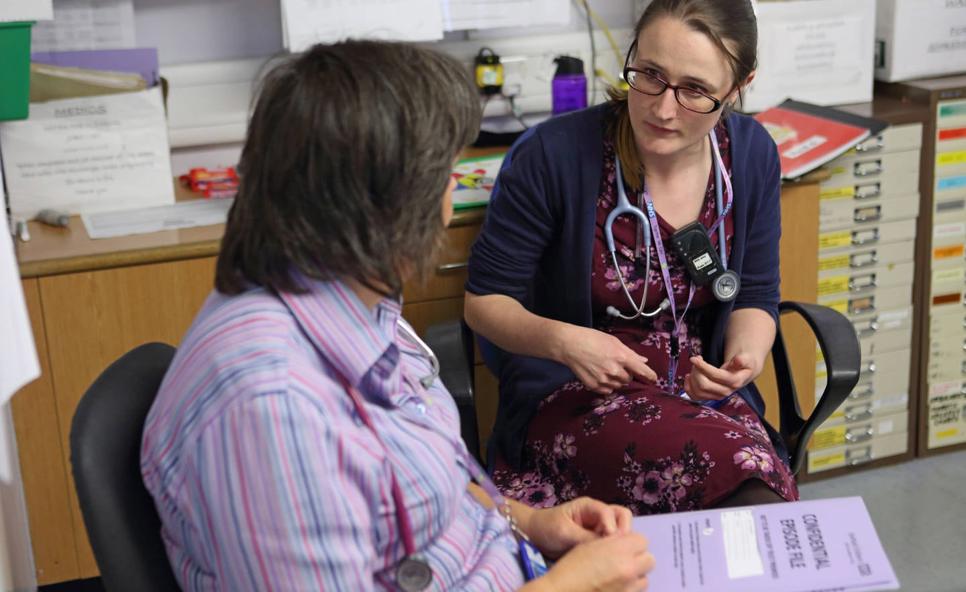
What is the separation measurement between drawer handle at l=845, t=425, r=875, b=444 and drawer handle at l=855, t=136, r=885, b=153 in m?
0.70

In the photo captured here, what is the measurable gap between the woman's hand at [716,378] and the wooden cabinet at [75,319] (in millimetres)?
505

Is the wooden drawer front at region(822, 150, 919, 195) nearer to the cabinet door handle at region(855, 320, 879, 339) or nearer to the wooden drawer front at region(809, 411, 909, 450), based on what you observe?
the cabinet door handle at region(855, 320, 879, 339)

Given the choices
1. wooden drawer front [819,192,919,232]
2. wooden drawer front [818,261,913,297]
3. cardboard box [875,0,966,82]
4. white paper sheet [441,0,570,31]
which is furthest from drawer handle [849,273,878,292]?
white paper sheet [441,0,570,31]

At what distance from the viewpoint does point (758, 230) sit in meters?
1.82

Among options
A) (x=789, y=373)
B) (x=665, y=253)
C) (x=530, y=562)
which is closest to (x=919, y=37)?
(x=789, y=373)

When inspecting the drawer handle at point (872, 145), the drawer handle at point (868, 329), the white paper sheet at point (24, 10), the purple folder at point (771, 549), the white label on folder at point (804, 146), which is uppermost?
the white paper sheet at point (24, 10)

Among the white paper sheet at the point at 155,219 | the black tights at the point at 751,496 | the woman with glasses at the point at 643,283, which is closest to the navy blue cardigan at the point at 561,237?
the woman with glasses at the point at 643,283

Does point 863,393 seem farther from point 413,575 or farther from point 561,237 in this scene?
point 413,575

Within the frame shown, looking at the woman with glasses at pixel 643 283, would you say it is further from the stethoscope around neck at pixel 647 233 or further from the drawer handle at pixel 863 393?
the drawer handle at pixel 863 393

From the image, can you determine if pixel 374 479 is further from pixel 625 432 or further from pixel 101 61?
pixel 101 61

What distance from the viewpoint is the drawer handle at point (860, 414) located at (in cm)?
270

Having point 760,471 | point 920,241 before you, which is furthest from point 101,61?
point 920,241

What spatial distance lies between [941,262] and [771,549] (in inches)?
66.0

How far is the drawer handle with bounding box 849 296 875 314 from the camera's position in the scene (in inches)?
103
